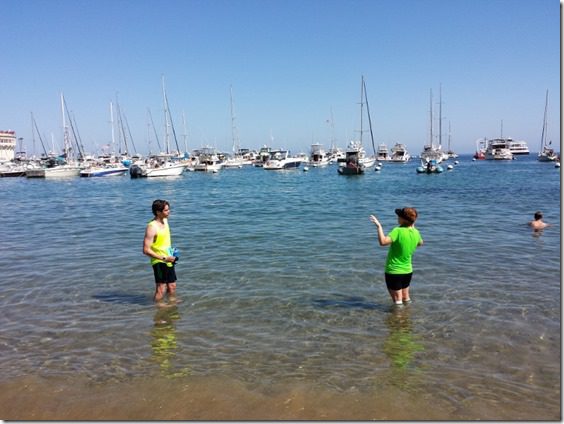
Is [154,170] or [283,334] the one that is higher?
[283,334]

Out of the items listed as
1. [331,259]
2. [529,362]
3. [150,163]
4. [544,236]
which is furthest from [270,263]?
[150,163]

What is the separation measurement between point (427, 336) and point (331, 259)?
5.03 meters

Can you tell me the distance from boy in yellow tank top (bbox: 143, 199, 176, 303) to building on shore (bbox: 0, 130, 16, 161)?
15431 centimetres

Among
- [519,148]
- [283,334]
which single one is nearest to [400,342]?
[283,334]

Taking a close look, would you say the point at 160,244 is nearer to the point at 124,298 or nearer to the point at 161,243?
the point at 161,243

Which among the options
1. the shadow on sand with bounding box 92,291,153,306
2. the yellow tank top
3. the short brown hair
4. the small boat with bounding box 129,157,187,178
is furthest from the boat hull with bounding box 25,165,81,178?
the short brown hair

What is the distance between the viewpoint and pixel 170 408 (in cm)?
442

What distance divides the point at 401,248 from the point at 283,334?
6.93 ft

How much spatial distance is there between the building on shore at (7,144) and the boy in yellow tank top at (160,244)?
154307mm

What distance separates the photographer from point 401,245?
6.55m

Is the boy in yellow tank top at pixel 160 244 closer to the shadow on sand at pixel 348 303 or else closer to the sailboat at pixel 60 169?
the shadow on sand at pixel 348 303

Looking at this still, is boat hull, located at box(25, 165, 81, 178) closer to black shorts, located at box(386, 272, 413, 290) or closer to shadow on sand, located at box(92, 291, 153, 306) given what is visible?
shadow on sand, located at box(92, 291, 153, 306)

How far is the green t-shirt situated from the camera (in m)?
6.52

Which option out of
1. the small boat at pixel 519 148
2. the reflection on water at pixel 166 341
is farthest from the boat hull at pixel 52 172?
the small boat at pixel 519 148
